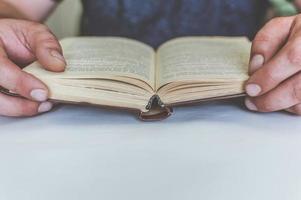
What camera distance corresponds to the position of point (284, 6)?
987mm

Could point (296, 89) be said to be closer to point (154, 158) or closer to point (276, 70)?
point (276, 70)

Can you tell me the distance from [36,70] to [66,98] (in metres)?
0.07

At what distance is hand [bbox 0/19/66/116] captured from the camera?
2.10 feet

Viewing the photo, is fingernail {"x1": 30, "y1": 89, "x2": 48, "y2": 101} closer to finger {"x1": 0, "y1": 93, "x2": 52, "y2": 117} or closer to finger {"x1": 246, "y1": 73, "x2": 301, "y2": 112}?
finger {"x1": 0, "y1": 93, "x2": 52, "y2": 117}

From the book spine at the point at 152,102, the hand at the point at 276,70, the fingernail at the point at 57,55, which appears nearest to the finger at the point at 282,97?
the hand at the point at 276,70

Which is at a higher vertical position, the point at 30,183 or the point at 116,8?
the point at 116,8

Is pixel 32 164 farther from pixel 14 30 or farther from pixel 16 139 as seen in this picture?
pixel 14 30

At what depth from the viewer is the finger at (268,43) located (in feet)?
2.16

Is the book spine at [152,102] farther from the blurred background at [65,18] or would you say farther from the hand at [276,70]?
the blurred background at [65,18]

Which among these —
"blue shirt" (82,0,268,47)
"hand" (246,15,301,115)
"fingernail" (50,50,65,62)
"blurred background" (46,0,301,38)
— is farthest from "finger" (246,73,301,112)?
"blurred background" (46,0,301,38)

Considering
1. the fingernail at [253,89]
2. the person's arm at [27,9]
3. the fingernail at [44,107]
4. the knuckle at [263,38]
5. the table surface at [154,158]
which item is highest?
the person's arm at [27,9]

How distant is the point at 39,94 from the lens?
0.63 meters

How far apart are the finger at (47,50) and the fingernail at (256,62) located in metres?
0.24

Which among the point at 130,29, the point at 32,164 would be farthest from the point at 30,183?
the point at 130,29
